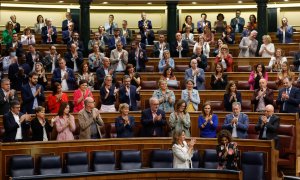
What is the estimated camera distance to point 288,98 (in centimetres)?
1309

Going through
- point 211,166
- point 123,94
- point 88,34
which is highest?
point 88,34

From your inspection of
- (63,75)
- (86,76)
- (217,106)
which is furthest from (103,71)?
(217,106)

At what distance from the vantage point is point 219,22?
1950cm

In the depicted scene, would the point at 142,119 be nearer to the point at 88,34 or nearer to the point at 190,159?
the point at 190,159

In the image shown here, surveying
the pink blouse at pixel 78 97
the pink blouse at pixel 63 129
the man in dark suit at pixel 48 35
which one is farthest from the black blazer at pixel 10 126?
the man in dark suit at pixel 48 35

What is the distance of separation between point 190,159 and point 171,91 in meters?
2.16

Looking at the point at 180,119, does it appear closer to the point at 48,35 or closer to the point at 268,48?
the point at 268,48

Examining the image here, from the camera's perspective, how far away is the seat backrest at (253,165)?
37.9 ft

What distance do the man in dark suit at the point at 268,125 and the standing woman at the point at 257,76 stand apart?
1.96 m

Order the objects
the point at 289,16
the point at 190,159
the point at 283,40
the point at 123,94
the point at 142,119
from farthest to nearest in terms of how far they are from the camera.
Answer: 1. the point at 289,16
2. the point at 283,40
3. the point at 123,94
4. the point at 142,119
5. the point at 190,159

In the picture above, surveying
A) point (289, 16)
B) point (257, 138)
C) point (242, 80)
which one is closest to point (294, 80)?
point (242, 80)

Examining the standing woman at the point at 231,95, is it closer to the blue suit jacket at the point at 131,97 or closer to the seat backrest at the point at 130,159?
the blue suit jacket at the point at 131,97

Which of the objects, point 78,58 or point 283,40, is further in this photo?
point 283,40

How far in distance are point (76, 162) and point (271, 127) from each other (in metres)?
2.96
